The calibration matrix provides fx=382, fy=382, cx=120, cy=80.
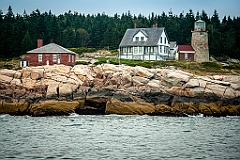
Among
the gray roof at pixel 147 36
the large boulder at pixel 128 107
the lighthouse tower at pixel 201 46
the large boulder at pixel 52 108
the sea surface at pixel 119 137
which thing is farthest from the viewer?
the lighthouse tower at pixel 201 46

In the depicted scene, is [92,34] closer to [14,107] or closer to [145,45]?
[145,45]

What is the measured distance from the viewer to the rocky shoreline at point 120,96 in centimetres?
3731

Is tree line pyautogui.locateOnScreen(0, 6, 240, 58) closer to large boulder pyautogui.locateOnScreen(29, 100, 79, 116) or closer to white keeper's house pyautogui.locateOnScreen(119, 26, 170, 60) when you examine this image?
white keeper's house pyautogui.locateOnScreen(119, 26, 170, 60)

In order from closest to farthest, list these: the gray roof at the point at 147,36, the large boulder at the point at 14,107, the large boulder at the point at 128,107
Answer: the large boulder at the point at 14,107 < the large boulder at the point at 128,107 < the gray roof at the point at 147,36

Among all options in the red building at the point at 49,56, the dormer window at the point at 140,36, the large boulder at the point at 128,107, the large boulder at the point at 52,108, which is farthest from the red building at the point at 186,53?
the large boulder at the point at 52,108

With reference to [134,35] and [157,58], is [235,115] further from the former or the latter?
[134,35]

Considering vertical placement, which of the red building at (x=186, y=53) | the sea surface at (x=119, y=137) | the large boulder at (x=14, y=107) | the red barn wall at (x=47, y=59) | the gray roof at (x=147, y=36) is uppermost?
the gray roof at (x=147, y=36)

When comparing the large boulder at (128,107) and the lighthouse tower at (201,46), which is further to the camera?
the lighthouse tower at (201,46)

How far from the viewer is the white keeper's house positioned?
67.1m

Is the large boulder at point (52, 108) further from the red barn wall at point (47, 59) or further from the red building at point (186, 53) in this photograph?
the red building at point (186, 53)

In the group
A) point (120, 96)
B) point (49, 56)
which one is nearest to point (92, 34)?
point (49, 56)

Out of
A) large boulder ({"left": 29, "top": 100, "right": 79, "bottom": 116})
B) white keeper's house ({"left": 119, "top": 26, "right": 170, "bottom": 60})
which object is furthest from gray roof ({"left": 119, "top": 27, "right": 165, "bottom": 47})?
large boulder ({"left": 29, "top": 100, "right": 79, "bottom": 116})

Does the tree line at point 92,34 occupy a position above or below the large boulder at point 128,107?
above

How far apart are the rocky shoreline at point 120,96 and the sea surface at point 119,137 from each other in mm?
1709
